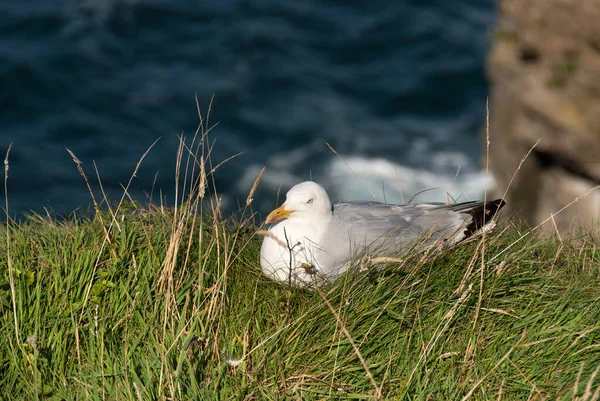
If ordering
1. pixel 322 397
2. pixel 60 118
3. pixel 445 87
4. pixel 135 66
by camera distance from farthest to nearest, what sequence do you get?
pixel 445 87 < pixel 135 66 < pixel 60 118 < pixel 322 397

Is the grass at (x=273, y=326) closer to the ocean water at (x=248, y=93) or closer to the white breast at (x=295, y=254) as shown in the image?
the white breast at (x=295, y=254)

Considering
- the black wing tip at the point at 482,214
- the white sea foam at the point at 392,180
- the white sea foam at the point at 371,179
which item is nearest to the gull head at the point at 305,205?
the black wing tip at the point at 482,214

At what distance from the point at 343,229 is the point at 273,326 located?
3.21 feet

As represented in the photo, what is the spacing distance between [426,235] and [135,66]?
13088 mm

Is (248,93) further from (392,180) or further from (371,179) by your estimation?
(392,180)

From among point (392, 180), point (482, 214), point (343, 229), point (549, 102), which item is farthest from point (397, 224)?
point (392, 180)

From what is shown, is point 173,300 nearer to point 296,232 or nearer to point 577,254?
point 296,232

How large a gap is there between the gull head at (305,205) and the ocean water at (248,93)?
8.41 metres

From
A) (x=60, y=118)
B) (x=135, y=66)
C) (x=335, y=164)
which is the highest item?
(x=135, y=66)

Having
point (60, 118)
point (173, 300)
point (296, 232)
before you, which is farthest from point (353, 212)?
point (60, 118)

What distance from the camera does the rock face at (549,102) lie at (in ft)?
28.4

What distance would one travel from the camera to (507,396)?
3.26 metres

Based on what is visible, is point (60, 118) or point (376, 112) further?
point (376, 112)

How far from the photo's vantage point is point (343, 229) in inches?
170
